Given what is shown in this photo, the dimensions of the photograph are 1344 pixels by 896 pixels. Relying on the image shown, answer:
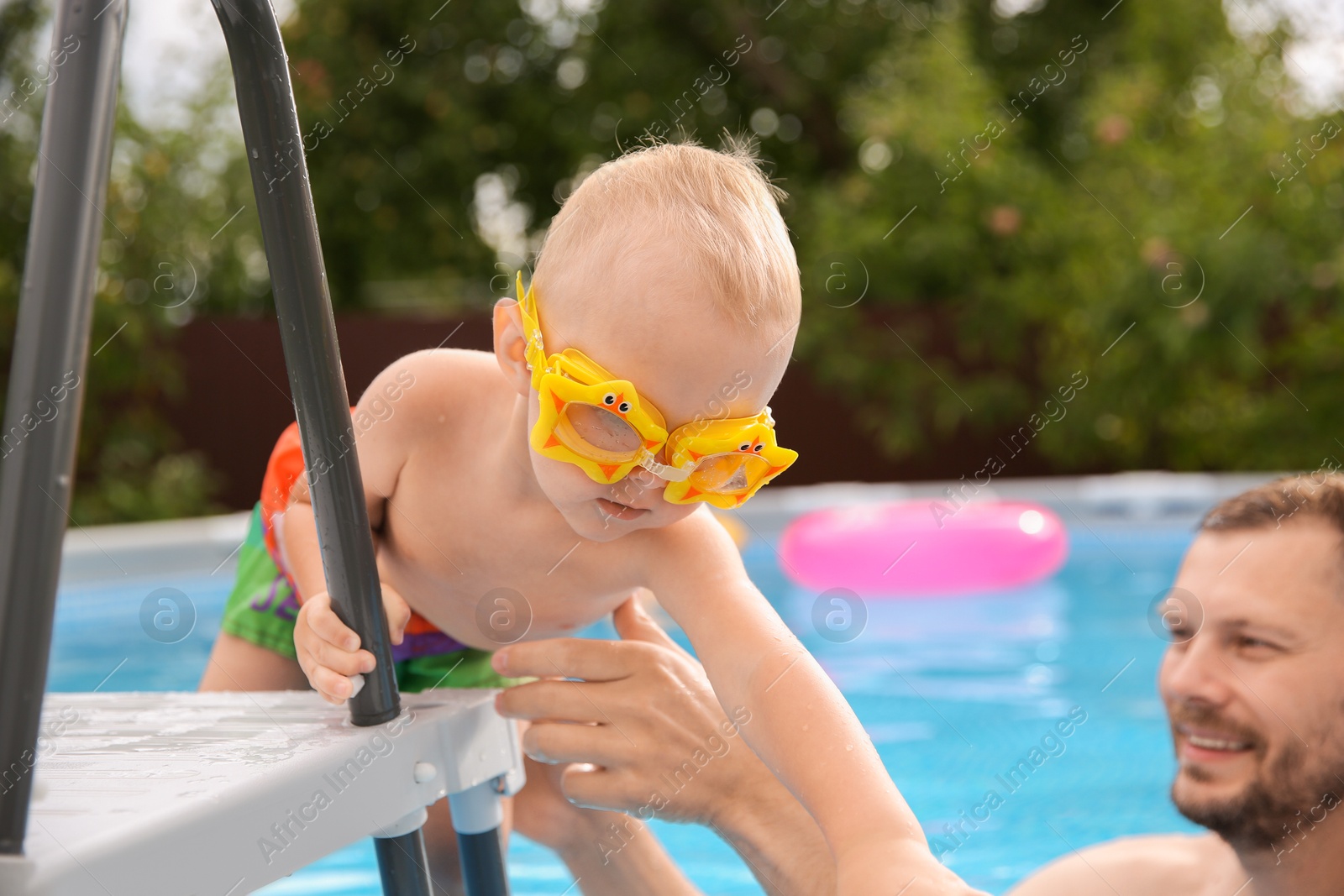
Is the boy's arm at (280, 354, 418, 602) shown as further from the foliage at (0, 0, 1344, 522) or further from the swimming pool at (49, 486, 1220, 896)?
the foliage at (0, 0, 1344, 522)

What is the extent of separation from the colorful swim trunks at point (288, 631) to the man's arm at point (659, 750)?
33 cm

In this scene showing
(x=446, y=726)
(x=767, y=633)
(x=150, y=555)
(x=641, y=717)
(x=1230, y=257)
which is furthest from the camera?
(x=1230, y=257)

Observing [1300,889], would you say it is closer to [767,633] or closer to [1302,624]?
[1302,624]

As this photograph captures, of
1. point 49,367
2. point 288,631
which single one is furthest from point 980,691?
point 49,367

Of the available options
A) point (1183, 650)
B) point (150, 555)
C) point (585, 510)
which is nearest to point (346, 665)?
point (585, 510)

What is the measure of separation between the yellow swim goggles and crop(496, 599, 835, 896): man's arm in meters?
0.28

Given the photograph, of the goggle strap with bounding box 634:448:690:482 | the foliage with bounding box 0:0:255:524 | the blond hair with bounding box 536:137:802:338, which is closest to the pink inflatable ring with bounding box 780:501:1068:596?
the foliage with bounding box 0:0:255:524

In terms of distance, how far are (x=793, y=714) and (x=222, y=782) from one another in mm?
557

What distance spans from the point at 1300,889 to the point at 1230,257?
6303 mm

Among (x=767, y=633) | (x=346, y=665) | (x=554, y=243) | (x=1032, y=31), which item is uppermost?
(x=1032, y=31)

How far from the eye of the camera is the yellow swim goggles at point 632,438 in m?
1.27

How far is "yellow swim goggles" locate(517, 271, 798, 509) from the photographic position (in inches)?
50.1

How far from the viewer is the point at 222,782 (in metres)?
0.91

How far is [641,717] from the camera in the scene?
5.05 ft
